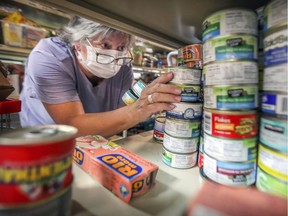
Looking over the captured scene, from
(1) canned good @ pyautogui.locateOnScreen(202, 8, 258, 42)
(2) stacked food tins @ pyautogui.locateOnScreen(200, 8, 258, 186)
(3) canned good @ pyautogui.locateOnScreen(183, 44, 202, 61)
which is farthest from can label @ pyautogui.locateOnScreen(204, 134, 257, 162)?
(3) canned good @ pyautogui.locateOnScreen(183, 44, 202, 61)

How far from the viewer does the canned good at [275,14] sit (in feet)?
1.12

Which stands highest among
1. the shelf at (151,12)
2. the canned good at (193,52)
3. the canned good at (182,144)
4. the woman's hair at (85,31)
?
the woman's hair at (85,31)

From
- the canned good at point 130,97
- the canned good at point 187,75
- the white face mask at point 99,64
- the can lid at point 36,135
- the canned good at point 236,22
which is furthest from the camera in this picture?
the white face mask at point 99,64

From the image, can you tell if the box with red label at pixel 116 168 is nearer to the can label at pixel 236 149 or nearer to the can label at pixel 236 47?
the can label at pixel 236 149

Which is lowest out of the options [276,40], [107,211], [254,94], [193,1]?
[107,211]

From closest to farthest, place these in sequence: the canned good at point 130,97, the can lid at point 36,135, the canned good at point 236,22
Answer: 1. the can lid at point 36,135
2. the canned good at point 236,22
3. the canned good at point 130,97

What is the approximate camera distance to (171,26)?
0.76 meters

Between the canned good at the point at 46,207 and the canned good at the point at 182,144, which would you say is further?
the canned good at the point at 182,144

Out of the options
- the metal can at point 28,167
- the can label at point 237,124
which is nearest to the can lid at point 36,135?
the metal can at point 28,167

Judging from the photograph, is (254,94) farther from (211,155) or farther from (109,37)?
(109,37)

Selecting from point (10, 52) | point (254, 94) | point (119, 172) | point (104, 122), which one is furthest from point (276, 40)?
point (10, 52)

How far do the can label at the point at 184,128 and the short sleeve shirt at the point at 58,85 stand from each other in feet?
1.78

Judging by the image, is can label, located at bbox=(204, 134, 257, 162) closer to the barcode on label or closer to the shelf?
the barcode on label

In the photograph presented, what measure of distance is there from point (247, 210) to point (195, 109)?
357 mm
